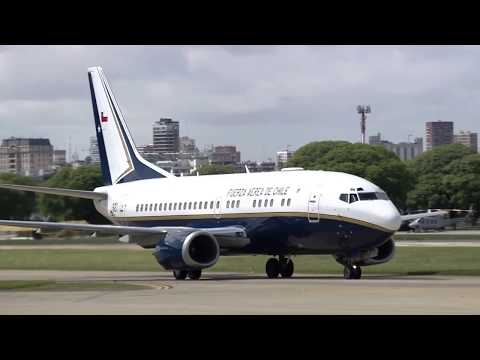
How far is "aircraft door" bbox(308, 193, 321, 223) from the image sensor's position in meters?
40.2

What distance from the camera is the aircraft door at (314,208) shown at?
4019 cm

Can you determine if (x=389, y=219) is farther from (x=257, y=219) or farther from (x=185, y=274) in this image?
(x=185, y=274)

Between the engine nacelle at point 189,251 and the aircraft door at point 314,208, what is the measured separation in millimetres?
4030

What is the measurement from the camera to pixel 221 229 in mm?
43625

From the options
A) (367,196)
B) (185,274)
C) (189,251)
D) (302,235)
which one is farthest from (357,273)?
(185,274)

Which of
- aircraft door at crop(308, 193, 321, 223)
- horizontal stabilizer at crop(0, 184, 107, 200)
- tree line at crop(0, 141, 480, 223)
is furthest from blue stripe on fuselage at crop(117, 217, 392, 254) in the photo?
tree line at crop(0, 141, 480, 223)

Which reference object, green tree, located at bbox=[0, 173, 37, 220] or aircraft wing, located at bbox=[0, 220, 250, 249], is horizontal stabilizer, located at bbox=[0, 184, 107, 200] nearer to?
aircraft wing, located at bbox=[0, 220, 250, 249]

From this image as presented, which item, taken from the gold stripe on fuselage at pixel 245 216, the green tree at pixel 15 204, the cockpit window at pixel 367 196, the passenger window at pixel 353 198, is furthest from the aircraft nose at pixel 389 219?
the green tree at pixel 15 204

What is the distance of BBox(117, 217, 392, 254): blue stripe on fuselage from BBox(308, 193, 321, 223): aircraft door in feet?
0.61

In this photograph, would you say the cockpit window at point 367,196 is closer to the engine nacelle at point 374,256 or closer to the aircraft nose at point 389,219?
the aircraft nose at point 389,219

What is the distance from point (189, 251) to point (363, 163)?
122468mm
